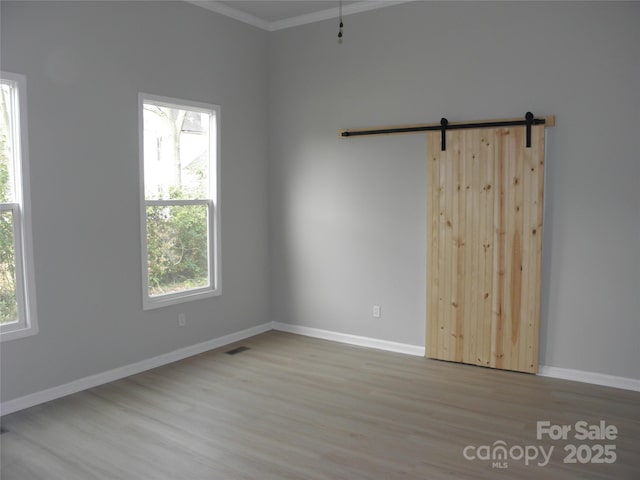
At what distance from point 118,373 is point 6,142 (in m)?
1.80

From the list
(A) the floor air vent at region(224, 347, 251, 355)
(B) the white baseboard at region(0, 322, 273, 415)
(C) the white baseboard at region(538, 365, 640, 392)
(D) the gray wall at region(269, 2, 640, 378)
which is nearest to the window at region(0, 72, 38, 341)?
(B) the white baseboard at region(0, 322, 273, 415)

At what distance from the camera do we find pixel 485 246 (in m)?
4.25

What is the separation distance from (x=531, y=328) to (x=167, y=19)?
3.74 meters

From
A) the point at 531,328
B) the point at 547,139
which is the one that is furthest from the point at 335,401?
the point at 547,139

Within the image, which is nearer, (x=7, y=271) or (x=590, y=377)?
(x=7, y=271)

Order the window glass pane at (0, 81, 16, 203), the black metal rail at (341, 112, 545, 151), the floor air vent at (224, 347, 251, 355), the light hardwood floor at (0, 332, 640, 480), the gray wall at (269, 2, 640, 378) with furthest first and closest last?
1. the floor air vent at (224, 347, 251, 355)
2. the black metal rail at (341, 112, 545, 151)
3. the gray wall at (269, 2, 640, 378)
4. the window glass pane at (0, 81, 16, 203)
5. the light hardwood floor at (0, 332, 640, 480)

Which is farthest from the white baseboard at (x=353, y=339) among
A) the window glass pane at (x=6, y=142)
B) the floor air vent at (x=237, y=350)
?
the window glass pane at (x=6, y=142)

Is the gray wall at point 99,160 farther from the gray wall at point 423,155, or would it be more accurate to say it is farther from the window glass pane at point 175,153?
the gray wall at point 423,155

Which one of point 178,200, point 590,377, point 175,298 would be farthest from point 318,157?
point 590,377

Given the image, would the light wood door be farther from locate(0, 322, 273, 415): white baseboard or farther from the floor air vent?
locate(0, 322, 273, 415): white baseboard

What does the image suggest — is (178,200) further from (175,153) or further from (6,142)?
(6,142)

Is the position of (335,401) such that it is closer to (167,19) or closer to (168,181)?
(168,181)

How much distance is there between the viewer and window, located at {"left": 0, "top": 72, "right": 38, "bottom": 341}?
11.0ft

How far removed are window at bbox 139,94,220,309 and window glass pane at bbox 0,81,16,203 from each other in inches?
37.4
